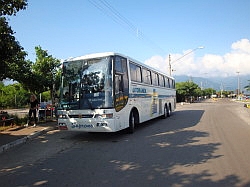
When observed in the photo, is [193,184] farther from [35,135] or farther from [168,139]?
[35,135]

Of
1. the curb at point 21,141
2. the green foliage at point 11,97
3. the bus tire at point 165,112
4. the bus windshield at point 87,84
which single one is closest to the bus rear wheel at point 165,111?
the bus tire at point 165,112

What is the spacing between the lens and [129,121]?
11.0 m

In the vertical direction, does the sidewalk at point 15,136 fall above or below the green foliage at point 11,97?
below

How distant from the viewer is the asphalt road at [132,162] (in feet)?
17.1

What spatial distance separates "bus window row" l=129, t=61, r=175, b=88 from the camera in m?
11.7

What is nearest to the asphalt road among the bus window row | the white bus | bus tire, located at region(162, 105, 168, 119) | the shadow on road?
the shadow on road

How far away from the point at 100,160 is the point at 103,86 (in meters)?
3.31

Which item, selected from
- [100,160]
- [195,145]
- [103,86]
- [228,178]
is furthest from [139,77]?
[228,178]

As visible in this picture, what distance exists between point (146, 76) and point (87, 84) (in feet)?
15.9

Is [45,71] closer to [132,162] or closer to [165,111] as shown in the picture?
[165,111]

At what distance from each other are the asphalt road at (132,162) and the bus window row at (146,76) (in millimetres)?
3103

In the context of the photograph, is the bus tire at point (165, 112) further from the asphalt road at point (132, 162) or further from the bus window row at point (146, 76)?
the asphalt road at point (132, 162)

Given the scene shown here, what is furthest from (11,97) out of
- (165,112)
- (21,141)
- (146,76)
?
(21,141)

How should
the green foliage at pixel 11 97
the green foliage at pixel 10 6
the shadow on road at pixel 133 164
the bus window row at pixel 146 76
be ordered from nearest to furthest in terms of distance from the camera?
the shadow on road at pixel 133 164 → the green foliage at pixel 10 6 → the bus window row at pixel 146 76 → the green foliage at pixel 11 97
